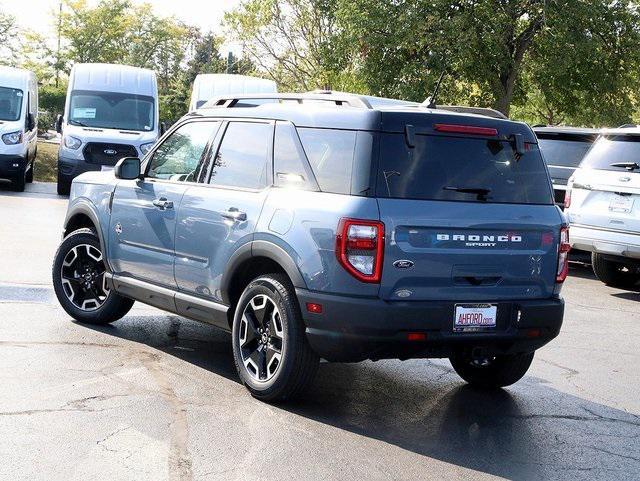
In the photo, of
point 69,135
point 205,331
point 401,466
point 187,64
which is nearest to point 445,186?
point 401,466

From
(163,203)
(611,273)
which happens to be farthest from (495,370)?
(611,273)

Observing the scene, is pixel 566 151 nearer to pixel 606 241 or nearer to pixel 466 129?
pixel 606 241

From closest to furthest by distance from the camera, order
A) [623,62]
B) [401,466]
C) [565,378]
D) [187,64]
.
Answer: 1. [401,466]
2. [565,378]
3. [623,62]
4. [187,64]

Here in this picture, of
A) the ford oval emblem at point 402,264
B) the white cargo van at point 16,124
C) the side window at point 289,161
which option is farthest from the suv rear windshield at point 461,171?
the white cargo van at point 16,124

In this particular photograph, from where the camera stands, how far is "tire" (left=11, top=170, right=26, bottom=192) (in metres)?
21.9

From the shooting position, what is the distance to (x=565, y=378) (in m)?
7.78

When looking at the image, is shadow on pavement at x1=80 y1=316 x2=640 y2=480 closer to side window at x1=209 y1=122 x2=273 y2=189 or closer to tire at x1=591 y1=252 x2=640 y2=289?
side window at x1=209 y1=122 x2=273 y2=189

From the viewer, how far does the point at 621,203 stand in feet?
41.1

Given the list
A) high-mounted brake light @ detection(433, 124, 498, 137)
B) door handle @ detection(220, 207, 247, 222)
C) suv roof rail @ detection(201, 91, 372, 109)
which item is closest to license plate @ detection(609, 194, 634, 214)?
suv roof rail @ detection(201, 91, 372, 109)

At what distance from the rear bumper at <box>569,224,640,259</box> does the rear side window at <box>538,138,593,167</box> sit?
227 cm

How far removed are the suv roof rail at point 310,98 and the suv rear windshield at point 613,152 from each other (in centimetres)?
661

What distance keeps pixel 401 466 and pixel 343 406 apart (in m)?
1.18

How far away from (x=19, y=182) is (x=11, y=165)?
0.87 metres

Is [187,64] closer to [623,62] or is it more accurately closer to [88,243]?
[623,62]
